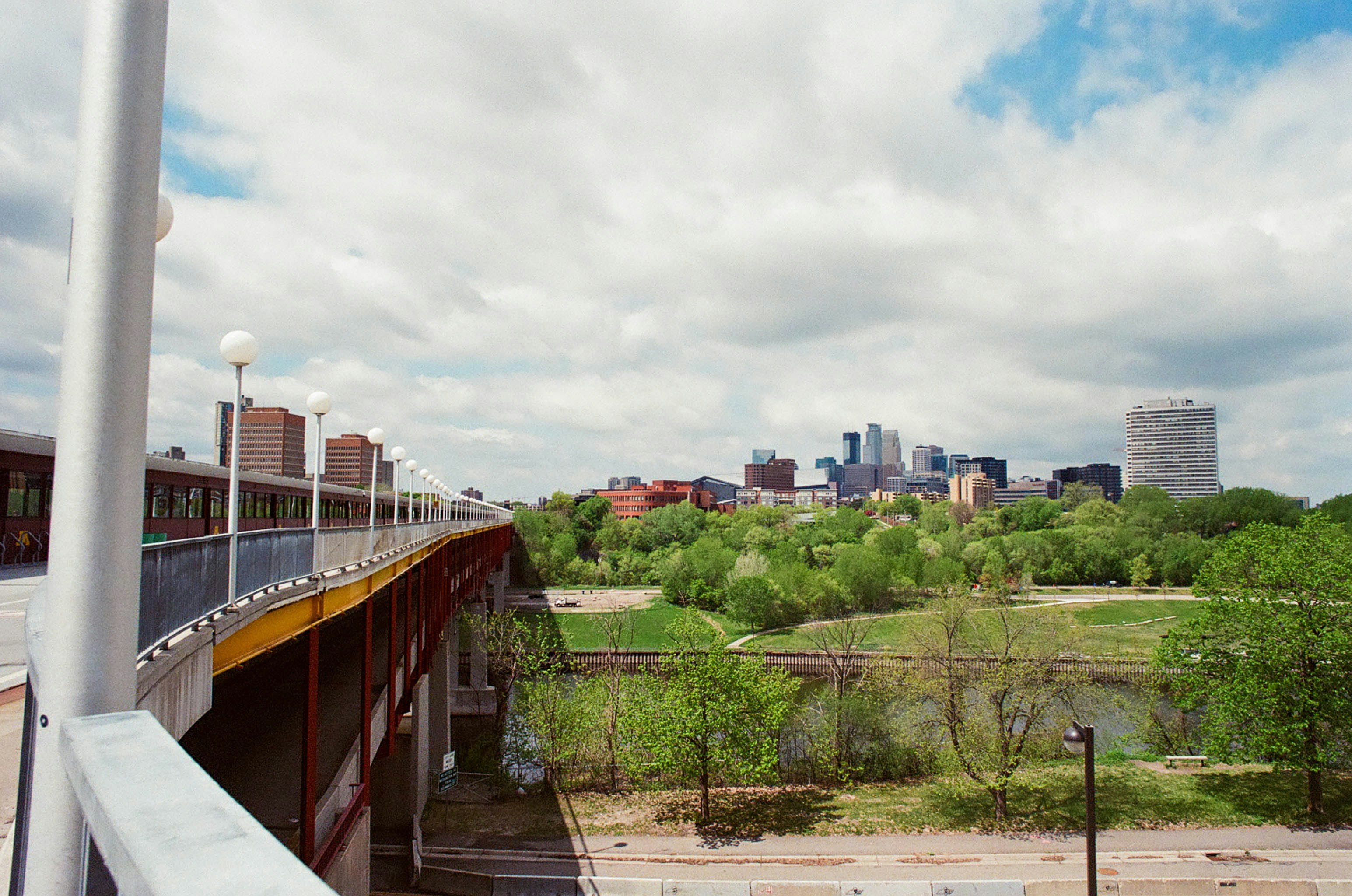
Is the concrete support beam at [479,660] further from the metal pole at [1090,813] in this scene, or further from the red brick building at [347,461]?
the red brick building at [347,461]

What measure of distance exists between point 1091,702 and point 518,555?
78.5 meters

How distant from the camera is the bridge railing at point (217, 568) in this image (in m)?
5.69

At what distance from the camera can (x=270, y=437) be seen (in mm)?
69812

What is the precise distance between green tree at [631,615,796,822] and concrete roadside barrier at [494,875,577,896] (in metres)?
6.24

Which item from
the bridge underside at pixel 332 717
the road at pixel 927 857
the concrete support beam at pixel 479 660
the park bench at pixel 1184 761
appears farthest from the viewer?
the concrete support beam at pixel 479 660

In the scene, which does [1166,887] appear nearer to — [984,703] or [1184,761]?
[984,703]

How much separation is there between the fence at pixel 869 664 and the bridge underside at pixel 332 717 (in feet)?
35.0

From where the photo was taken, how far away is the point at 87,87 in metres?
2.59

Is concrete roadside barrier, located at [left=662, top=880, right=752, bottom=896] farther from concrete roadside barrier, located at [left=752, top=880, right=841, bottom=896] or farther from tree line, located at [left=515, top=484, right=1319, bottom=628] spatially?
tree line, located at [left=515, top=484, right=1319, bottom=628]

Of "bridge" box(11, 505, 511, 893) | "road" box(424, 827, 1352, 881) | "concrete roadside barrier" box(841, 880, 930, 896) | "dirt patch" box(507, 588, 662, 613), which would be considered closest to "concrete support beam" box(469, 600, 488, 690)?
"bridge" box(11, 505, 511, 893)

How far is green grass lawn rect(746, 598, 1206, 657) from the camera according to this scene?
115ft

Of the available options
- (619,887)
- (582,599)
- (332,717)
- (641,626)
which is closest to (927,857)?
(619,887)

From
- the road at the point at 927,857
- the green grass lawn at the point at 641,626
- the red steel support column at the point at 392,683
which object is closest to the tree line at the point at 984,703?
the road at the point at 927,857

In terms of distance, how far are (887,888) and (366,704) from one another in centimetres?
1614
